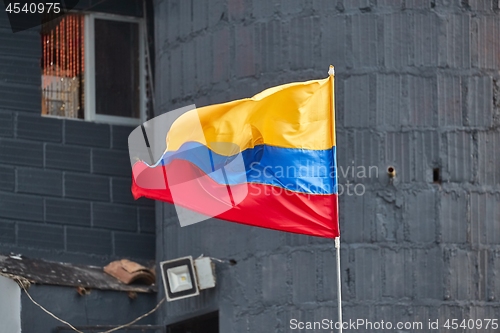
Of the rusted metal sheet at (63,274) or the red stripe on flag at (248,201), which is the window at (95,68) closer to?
the rusted metal sheet at (63,274)

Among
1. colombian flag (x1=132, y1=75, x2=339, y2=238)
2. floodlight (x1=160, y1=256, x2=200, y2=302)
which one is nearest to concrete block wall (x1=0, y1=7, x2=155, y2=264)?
floodlight (x1=160, y1=256, x2=200, y2=302)

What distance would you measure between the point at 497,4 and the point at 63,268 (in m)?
5.57

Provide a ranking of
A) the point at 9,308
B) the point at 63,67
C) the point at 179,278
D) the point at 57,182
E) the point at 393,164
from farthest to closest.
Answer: the point at 63,67 → the point at 57,182 → the point at 9,308 → the point at 179,278 → the point at 393,164

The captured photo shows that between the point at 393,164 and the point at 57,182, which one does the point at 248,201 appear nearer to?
the point at 393,164

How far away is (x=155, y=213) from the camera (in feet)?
62.2

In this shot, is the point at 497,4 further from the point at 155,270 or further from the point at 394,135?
the point at 155,270

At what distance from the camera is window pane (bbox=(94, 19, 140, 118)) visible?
1941cm

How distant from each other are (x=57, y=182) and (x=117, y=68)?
5.55ft

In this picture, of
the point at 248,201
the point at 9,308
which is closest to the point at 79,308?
the point at 9,308

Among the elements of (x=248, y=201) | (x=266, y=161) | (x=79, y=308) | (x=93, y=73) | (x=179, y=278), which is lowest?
(x=79, y=308)

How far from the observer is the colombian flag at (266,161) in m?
14.7

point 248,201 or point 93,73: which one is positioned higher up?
point 93,73

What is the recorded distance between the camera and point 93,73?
762 inches


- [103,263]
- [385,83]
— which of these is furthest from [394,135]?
[103,263]
